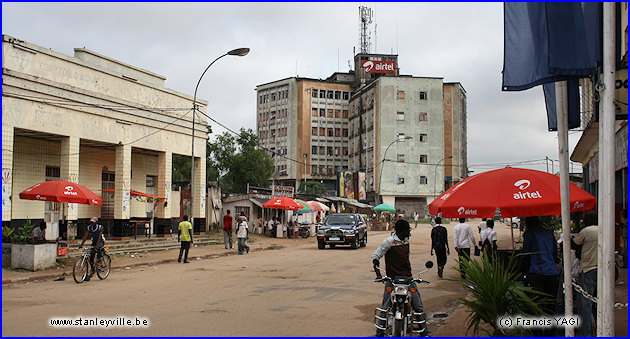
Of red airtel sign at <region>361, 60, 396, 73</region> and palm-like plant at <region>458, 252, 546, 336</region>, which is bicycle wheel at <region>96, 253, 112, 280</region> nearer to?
palm-like plant at <region>458, 252, 546, 336</region>

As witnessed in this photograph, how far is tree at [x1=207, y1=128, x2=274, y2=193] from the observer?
6225 cm

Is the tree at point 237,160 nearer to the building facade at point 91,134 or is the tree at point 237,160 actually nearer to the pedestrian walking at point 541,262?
the building facade at point 91,134

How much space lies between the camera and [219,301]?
35.7 feet

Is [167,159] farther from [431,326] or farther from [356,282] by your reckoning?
[431,326]

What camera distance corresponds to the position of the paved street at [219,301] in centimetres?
827

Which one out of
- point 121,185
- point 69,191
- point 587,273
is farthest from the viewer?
point 121,185

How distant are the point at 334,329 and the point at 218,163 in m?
55.8

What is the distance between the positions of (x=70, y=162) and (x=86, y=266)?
10238 mm

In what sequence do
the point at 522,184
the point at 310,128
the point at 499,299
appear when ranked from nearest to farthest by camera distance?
the point at 499,299 → the point at 522,184 → the point at 310,128

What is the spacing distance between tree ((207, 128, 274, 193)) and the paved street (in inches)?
1767

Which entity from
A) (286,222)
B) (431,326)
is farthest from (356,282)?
(286,222)

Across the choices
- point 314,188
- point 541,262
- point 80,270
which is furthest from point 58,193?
point 314,188

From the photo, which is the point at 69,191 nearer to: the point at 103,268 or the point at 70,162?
the point at 103,268

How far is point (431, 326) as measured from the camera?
8812mm
